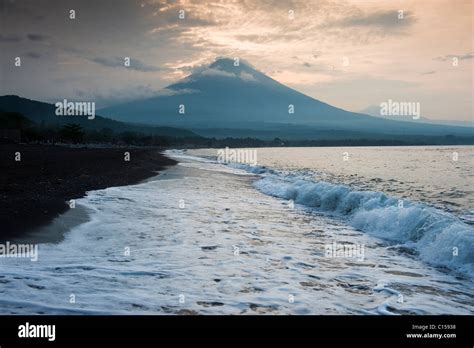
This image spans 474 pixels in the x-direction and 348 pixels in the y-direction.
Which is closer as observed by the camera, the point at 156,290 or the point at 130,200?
the point at 156,290

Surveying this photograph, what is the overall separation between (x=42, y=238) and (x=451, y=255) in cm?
985

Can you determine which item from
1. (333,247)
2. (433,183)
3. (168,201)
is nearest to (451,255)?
(333,247)

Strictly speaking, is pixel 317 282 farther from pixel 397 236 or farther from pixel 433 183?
pixel 433 183

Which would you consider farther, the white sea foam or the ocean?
the white sea foam

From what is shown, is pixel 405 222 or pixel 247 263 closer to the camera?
pixel 247 263

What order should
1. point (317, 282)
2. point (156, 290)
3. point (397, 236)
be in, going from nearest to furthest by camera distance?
point (156, 290) → point (317, 282) → point (397, 236)

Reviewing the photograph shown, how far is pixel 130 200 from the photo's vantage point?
17.6 metres

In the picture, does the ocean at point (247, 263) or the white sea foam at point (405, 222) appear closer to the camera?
the ocean at point (247, 263)

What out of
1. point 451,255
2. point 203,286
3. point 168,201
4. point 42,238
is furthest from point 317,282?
point 168,201

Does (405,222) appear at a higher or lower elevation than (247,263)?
higher

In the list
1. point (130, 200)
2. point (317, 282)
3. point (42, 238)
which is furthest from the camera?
point (130, 200)

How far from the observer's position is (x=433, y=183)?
91.2 ft
